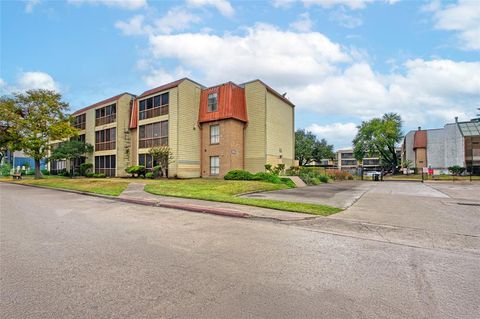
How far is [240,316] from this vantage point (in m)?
2.94

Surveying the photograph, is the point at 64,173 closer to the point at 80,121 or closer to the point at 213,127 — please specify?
Answer: the point at 80,121

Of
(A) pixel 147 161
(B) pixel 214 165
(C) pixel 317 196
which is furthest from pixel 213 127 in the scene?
(C) pixel 317 196

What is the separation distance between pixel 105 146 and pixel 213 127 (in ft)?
49.7

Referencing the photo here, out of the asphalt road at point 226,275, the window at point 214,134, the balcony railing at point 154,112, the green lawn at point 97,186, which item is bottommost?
the asphalt road at point 226,275

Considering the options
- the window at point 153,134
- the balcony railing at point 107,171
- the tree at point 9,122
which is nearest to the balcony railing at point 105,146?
the balcony railing at point 107,171

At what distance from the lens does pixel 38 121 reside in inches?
1180

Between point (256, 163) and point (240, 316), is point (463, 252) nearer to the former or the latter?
point (240, 316)

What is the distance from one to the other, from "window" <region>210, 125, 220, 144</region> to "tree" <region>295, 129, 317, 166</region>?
3671cm

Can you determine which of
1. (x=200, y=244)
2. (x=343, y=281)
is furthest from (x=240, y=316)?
(x=200, y=244)

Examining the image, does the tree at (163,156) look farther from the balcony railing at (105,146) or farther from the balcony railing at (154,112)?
the balcony railing at (105,146)

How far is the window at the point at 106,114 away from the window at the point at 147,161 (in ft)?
22.5

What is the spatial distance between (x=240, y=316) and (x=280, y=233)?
3979 millimetres

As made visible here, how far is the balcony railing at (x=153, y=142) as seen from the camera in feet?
83.8

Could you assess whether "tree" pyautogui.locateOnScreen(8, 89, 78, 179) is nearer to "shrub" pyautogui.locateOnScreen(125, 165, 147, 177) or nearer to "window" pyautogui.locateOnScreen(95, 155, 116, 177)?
"window" pyautogui.locateOnScreen(95, 155, 116, 177)
